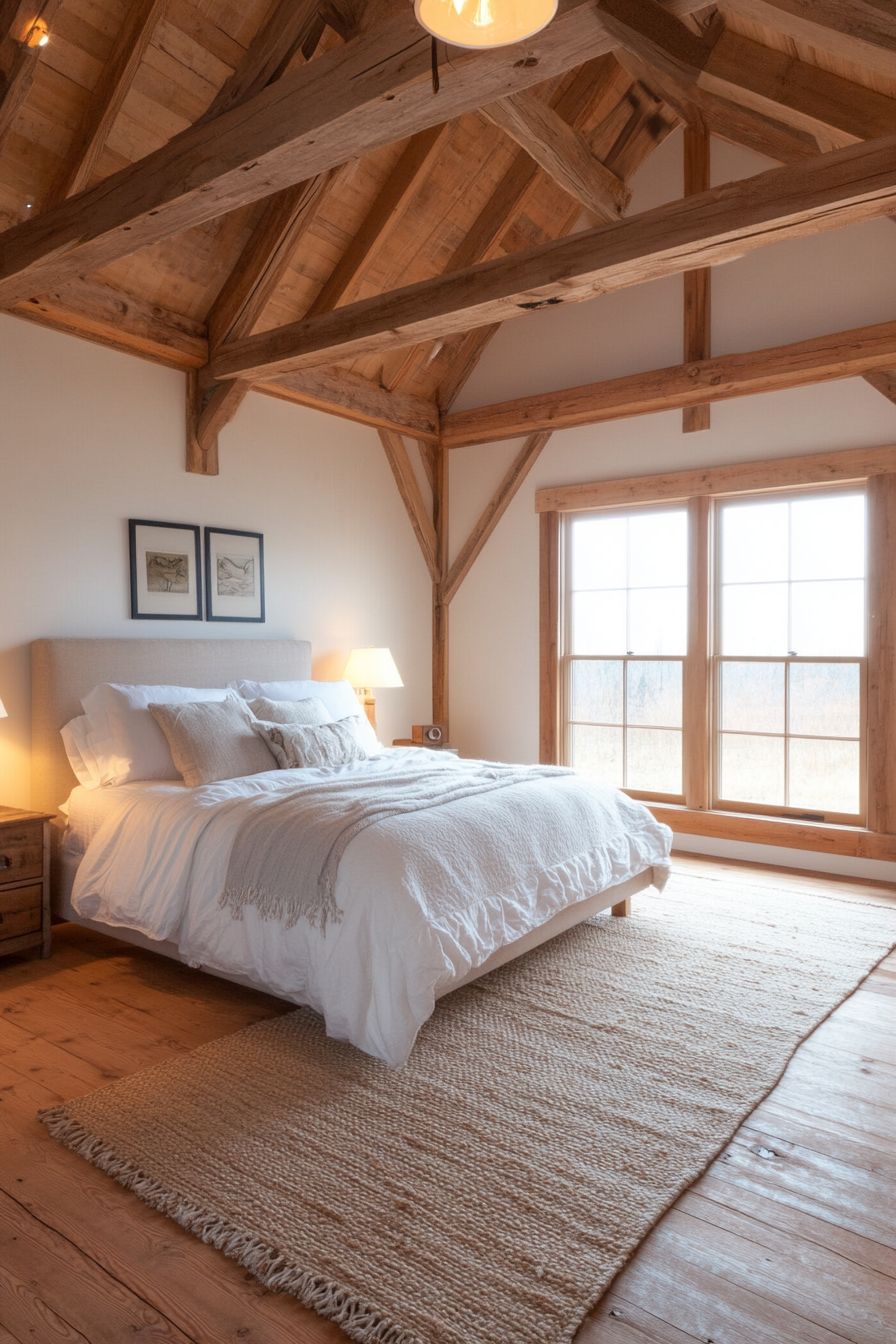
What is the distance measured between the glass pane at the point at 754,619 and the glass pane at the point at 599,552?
0.76m

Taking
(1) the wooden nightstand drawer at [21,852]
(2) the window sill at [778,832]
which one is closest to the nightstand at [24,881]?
(1) the wooden nightstand drawer at [21,852]

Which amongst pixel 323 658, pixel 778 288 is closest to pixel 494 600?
pixel 323 658

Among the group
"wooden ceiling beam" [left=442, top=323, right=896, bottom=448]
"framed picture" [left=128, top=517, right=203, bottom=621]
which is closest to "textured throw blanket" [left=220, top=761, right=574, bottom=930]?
"framed picture" [left=128, top=517, right=203, bottom=621]

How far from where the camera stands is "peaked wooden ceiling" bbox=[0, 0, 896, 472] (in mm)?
2615

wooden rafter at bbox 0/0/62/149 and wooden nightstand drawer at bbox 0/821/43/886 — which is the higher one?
wooden rafter at bbox 0/0/62/149

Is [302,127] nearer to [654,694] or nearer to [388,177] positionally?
[388,177]

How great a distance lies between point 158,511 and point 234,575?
23.3 inches

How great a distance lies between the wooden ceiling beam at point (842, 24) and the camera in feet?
8.41

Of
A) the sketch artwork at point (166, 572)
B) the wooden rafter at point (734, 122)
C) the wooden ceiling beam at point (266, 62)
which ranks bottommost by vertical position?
the sketch artwork at point (166, 572)

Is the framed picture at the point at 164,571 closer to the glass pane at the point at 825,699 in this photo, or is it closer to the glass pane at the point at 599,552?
the glass pane at the point at 599,552

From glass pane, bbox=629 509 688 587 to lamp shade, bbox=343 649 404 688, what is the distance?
1723mm

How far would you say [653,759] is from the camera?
5734 millimetres

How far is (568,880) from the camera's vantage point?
3.41 meters

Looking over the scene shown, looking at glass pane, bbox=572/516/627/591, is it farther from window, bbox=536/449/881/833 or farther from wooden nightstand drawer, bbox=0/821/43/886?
wooden nightstand drawer, bbox=0/821/43/886
